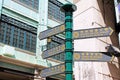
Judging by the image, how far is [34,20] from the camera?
15.0m

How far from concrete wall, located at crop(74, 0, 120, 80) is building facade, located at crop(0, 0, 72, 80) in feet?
24.6

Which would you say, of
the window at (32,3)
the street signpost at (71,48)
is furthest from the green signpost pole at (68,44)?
the window at (32,3)

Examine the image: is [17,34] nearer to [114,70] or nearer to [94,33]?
[114,70]

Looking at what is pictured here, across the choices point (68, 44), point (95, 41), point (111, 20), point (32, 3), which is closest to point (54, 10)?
point (32, 3)

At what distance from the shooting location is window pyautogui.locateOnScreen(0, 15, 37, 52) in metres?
13.1

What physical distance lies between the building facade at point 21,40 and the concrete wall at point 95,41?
7494 mm

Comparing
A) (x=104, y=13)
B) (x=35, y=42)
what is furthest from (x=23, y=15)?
(x=104, y=13)

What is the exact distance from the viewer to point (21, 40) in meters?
14.0

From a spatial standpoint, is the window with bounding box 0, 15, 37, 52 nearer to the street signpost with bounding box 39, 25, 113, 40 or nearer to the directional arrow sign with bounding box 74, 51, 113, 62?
the street signpost with bounding box 39, 25, 113, 40

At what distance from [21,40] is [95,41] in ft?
30.7

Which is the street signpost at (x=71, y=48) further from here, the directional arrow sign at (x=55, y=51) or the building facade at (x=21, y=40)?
the building facade at (x=21, y=40)

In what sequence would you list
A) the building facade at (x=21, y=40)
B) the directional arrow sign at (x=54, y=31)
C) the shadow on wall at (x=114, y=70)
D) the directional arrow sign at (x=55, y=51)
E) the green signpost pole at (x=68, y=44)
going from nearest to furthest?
1. the green signpost pole at (x=68, y=44)
2. the directional arrow sign at (x=55, y=51)
3. the directional arrow sign at (x=54, y=31)
4. the shadow on wall at (x=114, y=70)
5. the building facade at (x=21, y=40)

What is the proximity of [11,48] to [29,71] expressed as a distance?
2.02m

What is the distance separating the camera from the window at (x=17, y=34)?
13133 millimetres
